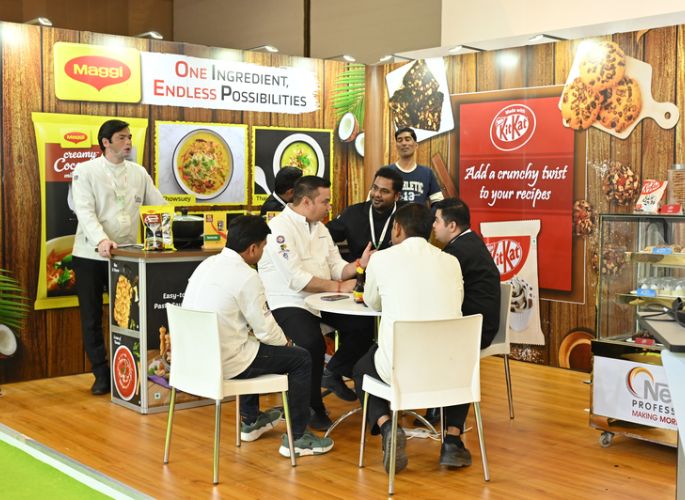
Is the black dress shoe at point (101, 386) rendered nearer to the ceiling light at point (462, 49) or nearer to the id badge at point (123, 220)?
the id badge at point (123, 220)

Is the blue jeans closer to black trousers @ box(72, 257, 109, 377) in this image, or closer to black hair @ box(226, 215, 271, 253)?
black hair @ box(226, 215, 271, 253)

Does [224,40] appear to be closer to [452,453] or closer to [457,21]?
[457,21]

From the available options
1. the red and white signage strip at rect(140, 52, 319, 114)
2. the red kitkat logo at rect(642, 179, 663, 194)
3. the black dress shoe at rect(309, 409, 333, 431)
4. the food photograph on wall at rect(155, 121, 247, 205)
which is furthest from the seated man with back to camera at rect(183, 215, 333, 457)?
the red and white signage strip at rect(140, 52, 319, 114)

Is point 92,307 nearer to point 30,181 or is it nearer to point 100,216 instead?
point 100,216

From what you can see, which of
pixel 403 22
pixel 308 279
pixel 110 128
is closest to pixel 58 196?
pixel 110 128

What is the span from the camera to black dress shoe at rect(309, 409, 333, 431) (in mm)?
4961

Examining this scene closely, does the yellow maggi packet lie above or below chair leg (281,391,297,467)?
above

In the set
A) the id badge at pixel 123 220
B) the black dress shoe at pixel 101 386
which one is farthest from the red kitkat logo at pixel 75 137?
the black dress shoe at pixel 101 386

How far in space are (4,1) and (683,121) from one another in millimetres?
7310

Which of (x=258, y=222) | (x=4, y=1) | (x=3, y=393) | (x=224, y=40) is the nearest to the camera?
(x=258, y=222)

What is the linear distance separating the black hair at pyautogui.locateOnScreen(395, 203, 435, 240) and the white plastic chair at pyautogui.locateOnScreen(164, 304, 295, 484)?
0.88 meters

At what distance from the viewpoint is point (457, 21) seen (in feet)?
27.7

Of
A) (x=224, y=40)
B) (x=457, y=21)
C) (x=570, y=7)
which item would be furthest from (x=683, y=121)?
(x=224, y=40)

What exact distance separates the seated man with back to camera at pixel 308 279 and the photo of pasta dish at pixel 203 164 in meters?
2.05
